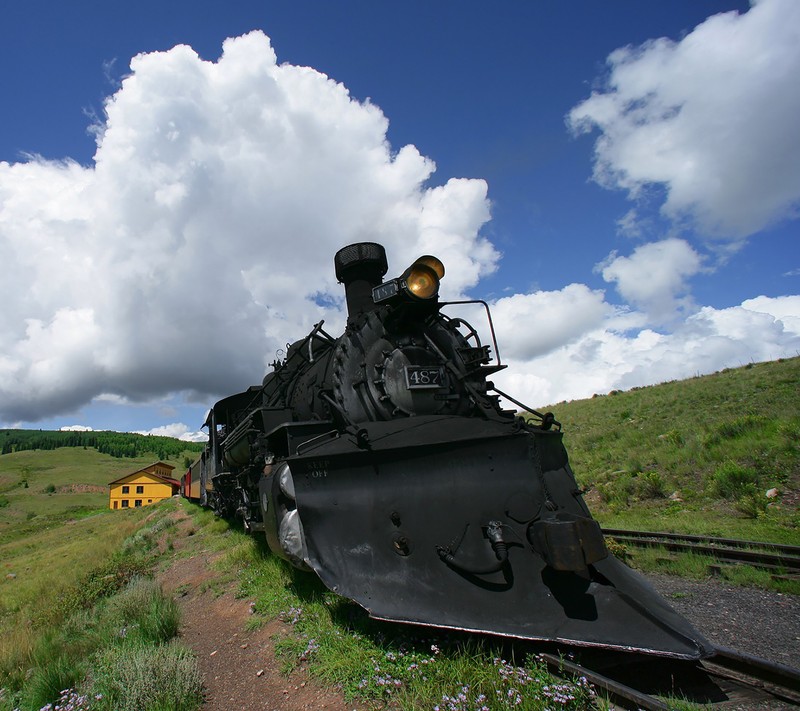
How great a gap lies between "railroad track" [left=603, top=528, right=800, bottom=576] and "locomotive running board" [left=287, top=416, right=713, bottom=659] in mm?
3647

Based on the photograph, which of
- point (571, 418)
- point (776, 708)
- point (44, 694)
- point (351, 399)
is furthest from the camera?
point (571, 418)

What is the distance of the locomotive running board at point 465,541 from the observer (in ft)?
9.93

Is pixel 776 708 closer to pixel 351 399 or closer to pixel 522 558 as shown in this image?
pixel 522 558

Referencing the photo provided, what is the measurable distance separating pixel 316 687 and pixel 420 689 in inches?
33.4

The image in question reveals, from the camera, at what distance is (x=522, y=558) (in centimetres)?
332

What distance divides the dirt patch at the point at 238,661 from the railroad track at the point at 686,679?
1515 millimetres

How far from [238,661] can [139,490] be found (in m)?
61.3

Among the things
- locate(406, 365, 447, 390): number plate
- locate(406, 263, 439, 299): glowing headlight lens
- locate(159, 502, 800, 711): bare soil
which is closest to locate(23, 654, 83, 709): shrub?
locate(159, 502, 800, 711): bare soil

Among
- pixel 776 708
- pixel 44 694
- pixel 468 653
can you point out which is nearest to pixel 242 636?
pixel 44 694

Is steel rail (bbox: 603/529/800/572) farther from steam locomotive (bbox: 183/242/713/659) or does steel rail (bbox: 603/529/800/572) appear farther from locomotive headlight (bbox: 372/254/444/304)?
locomotive headlight (bbox: 372/254/444/304)

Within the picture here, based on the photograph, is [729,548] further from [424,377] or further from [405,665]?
[405,665]

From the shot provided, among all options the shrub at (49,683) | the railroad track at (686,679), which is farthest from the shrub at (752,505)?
the shrub at (49,683)

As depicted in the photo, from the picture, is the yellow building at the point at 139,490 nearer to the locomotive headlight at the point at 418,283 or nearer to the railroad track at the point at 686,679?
the locomotive headlight at the point at 418,283

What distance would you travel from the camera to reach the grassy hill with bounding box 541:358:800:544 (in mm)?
9250
